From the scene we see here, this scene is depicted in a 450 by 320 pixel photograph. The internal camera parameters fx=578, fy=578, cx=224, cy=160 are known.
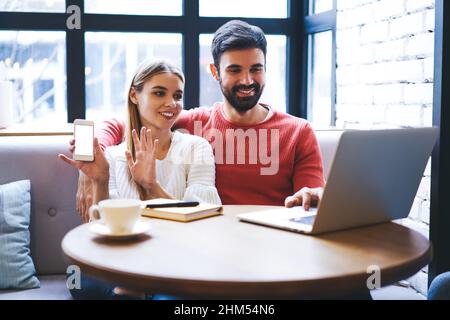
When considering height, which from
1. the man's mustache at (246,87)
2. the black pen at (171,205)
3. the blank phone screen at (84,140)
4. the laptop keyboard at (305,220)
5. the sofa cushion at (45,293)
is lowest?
the sofa cushion at (45,293)

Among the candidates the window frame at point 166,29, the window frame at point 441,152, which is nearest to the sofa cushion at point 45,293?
the window frame at point 441,152

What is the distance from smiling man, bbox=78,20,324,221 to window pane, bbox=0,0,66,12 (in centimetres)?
124

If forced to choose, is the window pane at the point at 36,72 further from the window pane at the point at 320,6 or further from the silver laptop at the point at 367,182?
the silver laptop at the point at 367,182

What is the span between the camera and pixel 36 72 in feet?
10.1

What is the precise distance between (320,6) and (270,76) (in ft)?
1.61

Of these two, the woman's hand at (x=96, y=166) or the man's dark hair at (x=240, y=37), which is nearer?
the woman's hand at (x=96, y=166)

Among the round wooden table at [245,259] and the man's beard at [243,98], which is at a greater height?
the man's beard at [243,98]

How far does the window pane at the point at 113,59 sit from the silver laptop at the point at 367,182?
198 centimetres

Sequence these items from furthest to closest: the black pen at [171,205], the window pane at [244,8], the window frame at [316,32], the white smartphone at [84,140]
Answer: the window pane at [244,8] < the window frame at [316,32] < the white smartphone at [84,140] < the black pen at [171,205]

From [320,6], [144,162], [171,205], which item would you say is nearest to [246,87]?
[144,162]

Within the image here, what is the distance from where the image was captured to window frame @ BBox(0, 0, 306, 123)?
3.00m

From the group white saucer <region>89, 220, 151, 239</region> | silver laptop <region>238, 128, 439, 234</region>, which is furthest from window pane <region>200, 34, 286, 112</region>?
white saucer <region>89, 220, 151, 239</region>

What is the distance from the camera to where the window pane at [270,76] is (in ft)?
10.6

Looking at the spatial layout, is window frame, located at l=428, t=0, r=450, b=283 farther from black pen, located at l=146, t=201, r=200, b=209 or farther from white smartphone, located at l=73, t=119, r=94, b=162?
white smartphone, located at l=73, t=119, r=94, b=162
